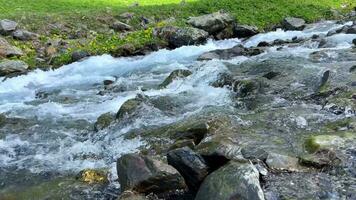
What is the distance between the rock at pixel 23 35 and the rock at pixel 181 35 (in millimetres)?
6256

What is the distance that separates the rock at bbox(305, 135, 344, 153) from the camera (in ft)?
27.2

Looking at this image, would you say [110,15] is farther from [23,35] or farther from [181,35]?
[23,35]

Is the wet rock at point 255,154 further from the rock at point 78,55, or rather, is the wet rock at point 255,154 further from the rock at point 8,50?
the rock at point 8,50

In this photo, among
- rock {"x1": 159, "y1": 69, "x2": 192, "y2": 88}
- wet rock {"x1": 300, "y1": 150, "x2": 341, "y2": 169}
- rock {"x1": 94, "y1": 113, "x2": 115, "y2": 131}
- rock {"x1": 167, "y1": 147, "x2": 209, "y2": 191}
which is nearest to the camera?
rock {"x1": 167, "y1": 147, "x2": 209, "y2": 191}

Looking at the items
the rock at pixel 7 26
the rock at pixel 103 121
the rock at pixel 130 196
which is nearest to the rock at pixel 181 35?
the rock at pixel 7 26

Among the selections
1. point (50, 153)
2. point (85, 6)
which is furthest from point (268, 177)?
point (85, 6)

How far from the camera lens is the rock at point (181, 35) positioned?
24481mm

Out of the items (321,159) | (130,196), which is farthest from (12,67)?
(321,159)

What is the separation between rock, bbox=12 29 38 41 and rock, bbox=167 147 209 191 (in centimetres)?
1809

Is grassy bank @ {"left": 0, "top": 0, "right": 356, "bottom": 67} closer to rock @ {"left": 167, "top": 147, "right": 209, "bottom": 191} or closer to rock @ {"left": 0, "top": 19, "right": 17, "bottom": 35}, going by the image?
rock @ {"left": 0, "top": 19, "right": 17, "bottom": 35}

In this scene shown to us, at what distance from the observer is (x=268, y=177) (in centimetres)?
755

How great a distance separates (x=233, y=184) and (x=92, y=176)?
119 inches

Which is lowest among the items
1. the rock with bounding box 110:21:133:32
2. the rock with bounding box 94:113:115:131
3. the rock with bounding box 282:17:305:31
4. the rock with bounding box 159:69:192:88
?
the rock with bounding box 110:21:133:32

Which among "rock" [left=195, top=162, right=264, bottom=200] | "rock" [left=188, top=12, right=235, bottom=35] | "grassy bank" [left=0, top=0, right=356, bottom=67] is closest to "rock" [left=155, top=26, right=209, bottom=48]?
"grassy bank" [left=0, top=0, right=356, bottom=67]
